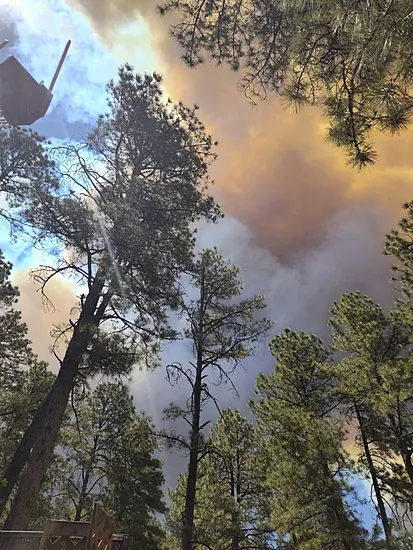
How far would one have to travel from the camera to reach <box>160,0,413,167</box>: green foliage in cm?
268

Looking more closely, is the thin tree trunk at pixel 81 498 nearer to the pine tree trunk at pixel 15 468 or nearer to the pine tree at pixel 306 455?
the pine tree trunk at pixel 15 468

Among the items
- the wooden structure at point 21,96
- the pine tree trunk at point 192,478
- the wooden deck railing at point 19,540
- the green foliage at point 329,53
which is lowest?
the wooden deck railing at point 19,540

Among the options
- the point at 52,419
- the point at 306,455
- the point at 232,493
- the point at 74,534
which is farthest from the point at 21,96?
the point at 232,493

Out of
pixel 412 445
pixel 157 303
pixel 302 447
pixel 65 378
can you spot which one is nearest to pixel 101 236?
pixel 157 303

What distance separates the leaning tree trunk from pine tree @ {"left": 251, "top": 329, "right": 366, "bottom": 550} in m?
7.01

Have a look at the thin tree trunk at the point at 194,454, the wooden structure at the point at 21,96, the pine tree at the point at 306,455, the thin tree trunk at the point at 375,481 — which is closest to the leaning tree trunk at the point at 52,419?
the thin tree trunk at the point at 194,454

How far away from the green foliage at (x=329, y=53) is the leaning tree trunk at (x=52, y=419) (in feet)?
17.5

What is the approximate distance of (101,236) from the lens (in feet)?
24.1

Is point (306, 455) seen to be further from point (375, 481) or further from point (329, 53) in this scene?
point (329, 53)

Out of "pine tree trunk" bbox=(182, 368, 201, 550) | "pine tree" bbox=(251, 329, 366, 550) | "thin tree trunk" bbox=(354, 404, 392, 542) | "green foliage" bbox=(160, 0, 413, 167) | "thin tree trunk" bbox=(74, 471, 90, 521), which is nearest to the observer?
"green foliage" bbox=(160, 0, 413, 167)

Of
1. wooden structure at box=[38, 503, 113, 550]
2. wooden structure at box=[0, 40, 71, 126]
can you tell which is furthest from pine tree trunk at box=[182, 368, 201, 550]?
wooden structure at box=[0, 40, 71, 126]

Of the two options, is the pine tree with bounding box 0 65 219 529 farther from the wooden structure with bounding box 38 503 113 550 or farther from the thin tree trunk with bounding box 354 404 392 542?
the thin tree trunk with bounding box 354 404 392 542

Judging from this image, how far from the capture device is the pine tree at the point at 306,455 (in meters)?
9.16

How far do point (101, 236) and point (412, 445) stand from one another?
9.29 meters
